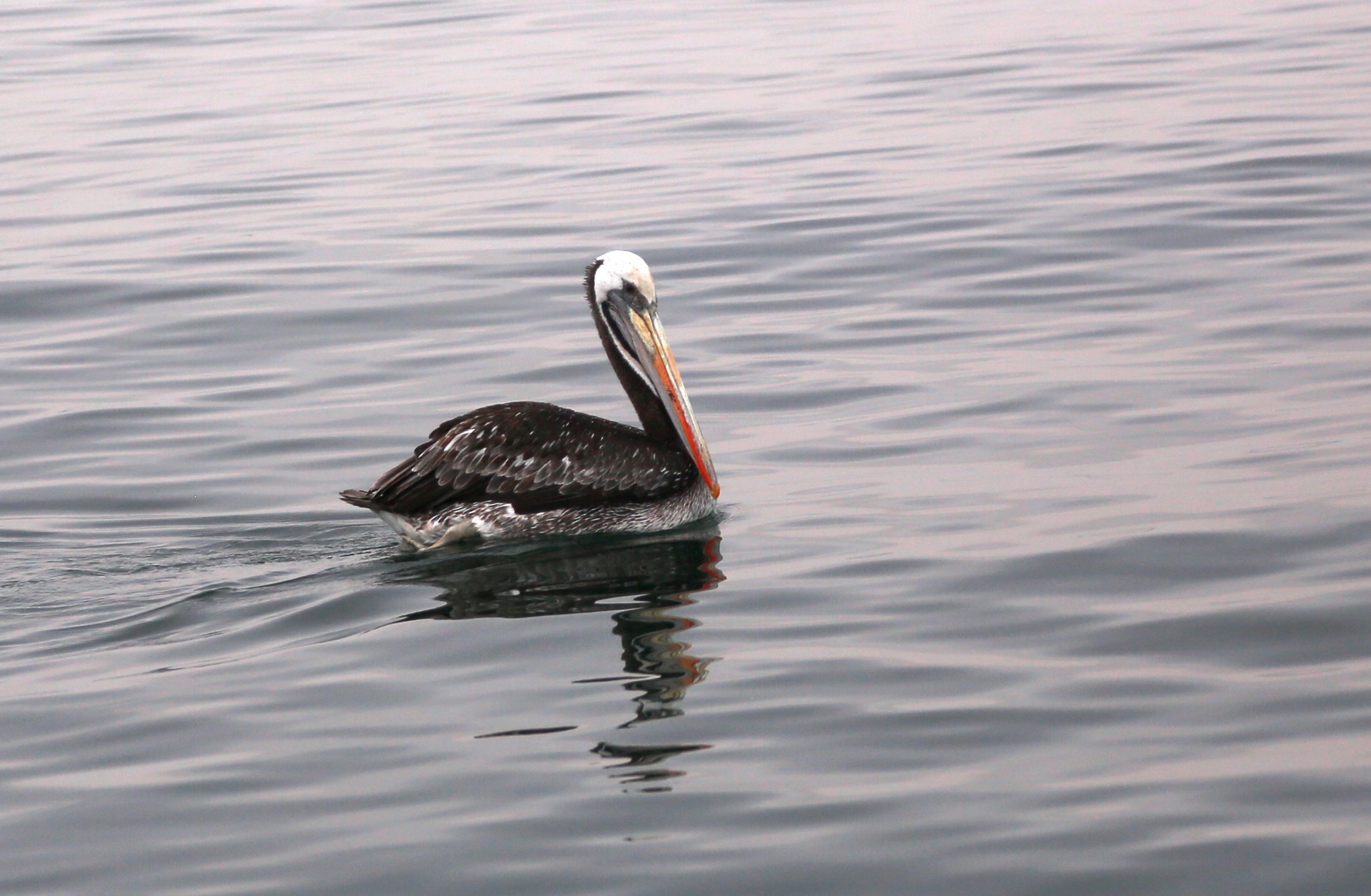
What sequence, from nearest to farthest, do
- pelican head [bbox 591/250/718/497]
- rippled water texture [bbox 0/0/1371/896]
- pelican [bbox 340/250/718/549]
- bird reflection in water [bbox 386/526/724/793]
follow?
rippled water texture [bbox 0/0/1371/896], bird reflection in water [bbox 386/526/724/793], pelican [bbox 340/250/718/549], pelican head [bbox 591/250/718/497]

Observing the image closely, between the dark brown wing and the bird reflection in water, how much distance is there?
0.21 meters

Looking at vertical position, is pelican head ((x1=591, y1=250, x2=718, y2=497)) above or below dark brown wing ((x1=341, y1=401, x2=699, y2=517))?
above

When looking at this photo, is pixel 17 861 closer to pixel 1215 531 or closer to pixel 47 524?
pixel 47 524

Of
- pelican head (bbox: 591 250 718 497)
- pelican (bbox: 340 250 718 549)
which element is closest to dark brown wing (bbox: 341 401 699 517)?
pelican (bbox: 340 250 718 549)

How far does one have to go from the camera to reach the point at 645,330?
838 cm

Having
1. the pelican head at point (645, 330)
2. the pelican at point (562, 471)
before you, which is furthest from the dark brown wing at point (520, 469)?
the pelican head at point (645, 330)

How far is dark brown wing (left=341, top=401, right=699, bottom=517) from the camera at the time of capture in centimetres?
810

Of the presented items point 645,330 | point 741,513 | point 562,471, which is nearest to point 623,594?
point 562,471

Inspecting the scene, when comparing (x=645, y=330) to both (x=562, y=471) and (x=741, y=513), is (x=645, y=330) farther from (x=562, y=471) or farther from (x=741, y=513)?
(x=741, y=513)

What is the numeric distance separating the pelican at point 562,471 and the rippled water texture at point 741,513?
0.19 m

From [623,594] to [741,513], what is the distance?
1.20 metres

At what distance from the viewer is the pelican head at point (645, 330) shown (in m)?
8.26

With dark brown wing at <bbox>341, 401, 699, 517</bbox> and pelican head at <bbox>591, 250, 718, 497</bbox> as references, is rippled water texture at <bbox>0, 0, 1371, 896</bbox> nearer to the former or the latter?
dark brown wing at <bbox>341, 401, 699, 517</bbox>

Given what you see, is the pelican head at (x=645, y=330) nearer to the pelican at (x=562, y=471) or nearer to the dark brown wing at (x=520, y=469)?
the pelican at (x=562, y=471)
